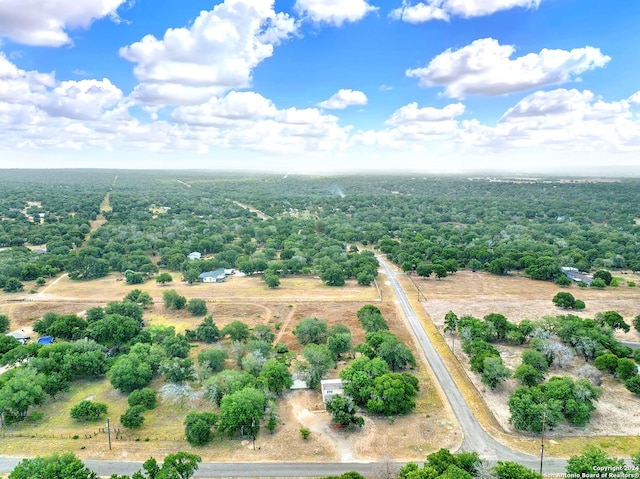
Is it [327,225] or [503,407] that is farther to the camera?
[327,225]

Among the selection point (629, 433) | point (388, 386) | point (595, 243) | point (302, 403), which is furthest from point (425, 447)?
point (595, 243)

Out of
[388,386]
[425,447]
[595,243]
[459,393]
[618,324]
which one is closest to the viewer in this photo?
[425,447]

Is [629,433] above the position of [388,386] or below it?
below

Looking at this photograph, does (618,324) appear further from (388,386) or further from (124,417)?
(124,417)

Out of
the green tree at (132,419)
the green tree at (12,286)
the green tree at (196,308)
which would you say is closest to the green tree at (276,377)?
the green tree at (132,419)

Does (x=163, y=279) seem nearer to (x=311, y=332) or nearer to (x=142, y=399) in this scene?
(x=311, y=332)

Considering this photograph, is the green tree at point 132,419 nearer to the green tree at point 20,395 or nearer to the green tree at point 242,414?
the green tree at point 242,414

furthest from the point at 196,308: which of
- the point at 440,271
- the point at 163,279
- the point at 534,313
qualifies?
the point at 534,313

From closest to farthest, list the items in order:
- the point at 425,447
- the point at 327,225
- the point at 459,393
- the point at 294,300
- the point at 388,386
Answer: the point at 425,447 → the point at 388,386 → the point at 459,393 → the point at 294,300 → the point at 327,225
